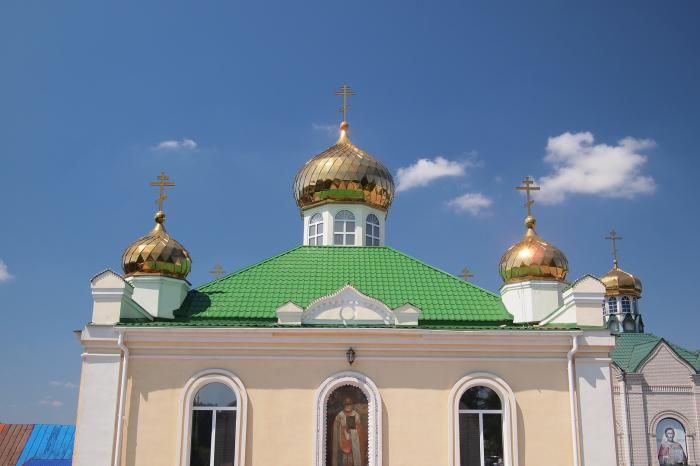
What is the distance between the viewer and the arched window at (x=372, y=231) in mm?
19016

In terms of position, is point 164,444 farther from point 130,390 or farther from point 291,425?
point 291,425

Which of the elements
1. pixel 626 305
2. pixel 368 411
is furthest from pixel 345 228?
pixel 626 305

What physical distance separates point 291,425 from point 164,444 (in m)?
2.25

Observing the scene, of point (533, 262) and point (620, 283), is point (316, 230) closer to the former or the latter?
point (533, 262)

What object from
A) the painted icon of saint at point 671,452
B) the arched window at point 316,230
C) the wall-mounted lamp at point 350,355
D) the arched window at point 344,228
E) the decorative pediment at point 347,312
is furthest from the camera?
the painted icon of saint at point 671,452

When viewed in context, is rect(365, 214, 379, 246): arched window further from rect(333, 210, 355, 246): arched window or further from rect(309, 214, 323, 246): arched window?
rect(309, 214, 323, 246): arched window

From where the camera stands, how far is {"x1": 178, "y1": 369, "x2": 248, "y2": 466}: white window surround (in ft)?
42.0

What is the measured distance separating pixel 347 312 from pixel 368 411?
1.84 metres

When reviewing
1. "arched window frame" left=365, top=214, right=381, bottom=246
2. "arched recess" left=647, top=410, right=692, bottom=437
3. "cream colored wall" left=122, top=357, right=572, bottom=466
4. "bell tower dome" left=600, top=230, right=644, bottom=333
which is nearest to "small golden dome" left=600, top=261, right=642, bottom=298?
"bell tower dome" left=600, top=230, right=644, bottom=333

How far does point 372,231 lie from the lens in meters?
19.2

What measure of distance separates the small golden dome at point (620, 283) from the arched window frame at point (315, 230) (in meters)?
24.6

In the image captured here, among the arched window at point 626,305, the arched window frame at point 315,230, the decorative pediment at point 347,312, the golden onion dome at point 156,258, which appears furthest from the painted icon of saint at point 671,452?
the golden onion dome at point 156,258

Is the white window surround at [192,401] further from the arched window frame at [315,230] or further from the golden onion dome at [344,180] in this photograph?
the golden onion dome at [344,180]

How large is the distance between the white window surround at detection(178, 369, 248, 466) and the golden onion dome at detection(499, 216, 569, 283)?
240 inches
